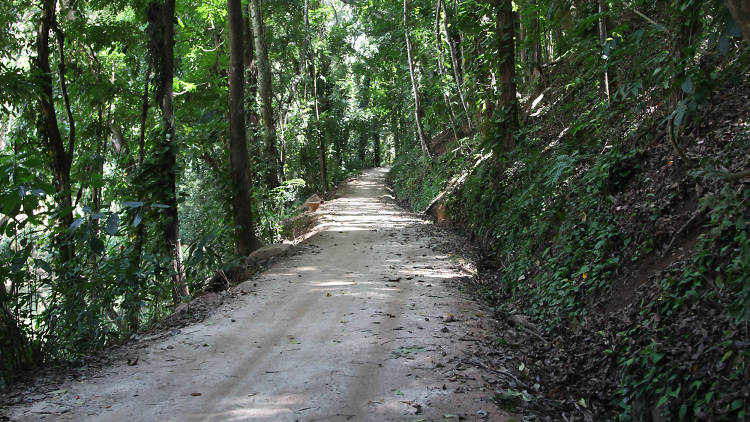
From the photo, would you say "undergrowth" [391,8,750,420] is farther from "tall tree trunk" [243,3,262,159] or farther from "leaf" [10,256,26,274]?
"tall tree trunk" [243,3,262,159]

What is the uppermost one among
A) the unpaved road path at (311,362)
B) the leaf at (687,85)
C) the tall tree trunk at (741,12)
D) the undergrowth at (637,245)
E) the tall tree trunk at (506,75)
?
the tall tree trunk at (506,75)

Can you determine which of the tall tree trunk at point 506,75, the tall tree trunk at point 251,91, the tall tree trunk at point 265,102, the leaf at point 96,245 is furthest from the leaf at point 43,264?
the tall tree trunk at point 265,102

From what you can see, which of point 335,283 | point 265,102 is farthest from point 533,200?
point 265,102

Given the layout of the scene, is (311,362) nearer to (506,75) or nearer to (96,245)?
Result: (96,245)

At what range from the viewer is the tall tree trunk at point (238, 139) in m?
10.2

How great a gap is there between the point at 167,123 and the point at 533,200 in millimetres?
6511

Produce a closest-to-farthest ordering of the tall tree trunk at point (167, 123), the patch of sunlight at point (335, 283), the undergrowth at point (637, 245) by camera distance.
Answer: the undergrowth at point (637, 245) < the patch of sunlight at point (335, 283) < the tall tree trunk at point (167, 123)

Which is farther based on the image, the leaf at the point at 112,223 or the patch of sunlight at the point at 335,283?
the patch of sunlight at the point at 335,283

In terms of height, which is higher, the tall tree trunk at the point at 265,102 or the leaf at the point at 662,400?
the tall tree trunk at the point at 265,102

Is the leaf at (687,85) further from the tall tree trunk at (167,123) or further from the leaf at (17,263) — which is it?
the tall tree trunk at (167,123)

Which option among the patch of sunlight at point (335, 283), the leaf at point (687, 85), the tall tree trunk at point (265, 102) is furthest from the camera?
the tall tree trunk at point (265, 102)

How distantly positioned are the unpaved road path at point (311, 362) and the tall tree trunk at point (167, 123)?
1.34 m

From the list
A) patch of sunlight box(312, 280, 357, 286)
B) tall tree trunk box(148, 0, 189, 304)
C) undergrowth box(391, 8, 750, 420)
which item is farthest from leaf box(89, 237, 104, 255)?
undergrowth box(391, 8, 750, 420)

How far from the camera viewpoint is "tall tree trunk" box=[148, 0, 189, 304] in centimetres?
852
